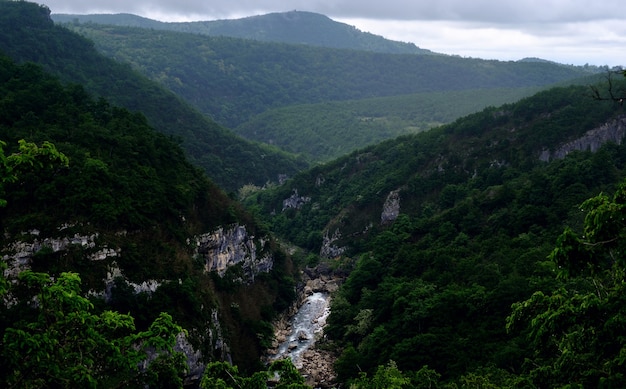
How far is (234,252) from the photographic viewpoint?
→ 78.8 meters

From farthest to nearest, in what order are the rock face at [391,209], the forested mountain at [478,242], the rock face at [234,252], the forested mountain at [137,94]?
the forested mountain at [137,94], the rock face at [391,209], the rock face at [234,252], the forested mountain at [478,242]

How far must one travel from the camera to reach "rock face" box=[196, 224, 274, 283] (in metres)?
73.2

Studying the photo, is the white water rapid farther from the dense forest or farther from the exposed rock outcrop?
the exposed rock outcrop

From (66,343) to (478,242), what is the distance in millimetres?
66705

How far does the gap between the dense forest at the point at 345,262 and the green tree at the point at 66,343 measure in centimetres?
5

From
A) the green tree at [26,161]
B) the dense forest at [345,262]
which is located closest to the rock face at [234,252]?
the dense forest at [345,262]

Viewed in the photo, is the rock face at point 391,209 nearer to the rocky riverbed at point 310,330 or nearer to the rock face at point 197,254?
the rocky riverbed at point 310,330

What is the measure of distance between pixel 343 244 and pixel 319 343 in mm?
42374

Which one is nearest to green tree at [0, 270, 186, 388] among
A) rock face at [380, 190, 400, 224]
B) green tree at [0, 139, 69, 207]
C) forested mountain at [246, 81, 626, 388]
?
green tree at [0, 139, 69, 207]

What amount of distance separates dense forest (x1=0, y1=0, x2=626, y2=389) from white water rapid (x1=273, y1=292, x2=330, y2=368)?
2665 millimetres

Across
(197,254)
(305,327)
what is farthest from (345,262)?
(197,254)

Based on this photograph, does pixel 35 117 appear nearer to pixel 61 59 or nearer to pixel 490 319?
pixel 490 319

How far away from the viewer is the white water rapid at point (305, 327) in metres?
71.6

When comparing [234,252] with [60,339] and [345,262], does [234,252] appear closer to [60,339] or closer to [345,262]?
[345,262]
